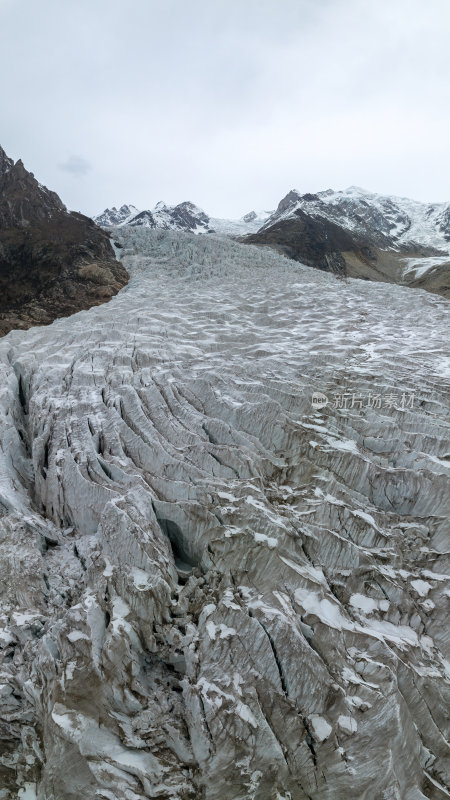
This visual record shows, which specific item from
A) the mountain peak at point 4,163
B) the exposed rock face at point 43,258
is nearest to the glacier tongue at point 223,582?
the exposed rock face at point 43,258

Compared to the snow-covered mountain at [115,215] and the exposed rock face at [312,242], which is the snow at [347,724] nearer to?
the exposed rock face at [312,242]

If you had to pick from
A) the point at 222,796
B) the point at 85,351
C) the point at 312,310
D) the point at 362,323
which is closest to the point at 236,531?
the point at 222,796

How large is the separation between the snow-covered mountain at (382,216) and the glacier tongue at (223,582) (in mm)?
107443

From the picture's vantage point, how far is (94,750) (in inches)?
343

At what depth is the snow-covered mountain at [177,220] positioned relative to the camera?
118 meters

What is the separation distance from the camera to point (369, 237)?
12175cm

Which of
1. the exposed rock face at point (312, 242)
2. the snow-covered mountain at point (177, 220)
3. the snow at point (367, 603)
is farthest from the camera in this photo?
the snow-covered mountain at point (177, 220)

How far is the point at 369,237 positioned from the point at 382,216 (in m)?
42.1

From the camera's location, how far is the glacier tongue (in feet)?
28.7

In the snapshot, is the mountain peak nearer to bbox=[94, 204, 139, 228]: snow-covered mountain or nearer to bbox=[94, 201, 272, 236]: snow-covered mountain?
bbox=[94, 201, 272, 236]: snow-covered mountain

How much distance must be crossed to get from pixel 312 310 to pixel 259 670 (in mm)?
31406

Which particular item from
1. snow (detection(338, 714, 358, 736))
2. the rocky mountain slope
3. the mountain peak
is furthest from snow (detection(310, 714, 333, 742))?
the mountain peak

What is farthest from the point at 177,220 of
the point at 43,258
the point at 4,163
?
the point at 43,258

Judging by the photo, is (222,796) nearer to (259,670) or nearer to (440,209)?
(259,670)
